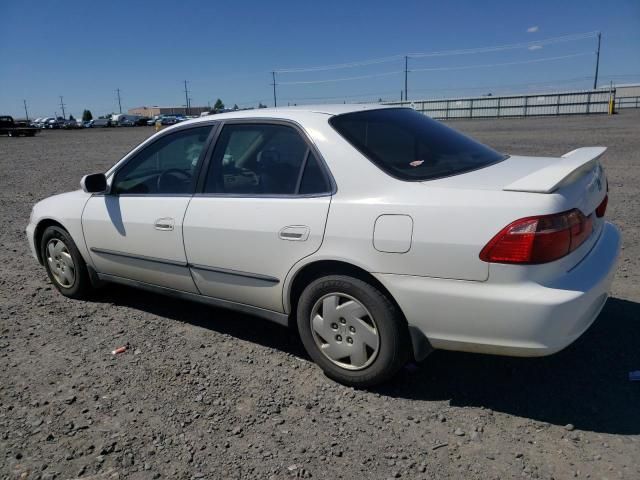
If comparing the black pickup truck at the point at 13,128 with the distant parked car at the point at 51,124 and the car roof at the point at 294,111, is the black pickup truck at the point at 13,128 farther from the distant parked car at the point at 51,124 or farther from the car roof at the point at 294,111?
the car roof at the point at 294,111

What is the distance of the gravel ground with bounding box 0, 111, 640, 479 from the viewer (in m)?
2.51

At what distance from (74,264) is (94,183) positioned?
86 cm

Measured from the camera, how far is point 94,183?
413cm

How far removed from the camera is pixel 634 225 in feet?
→ 20.6

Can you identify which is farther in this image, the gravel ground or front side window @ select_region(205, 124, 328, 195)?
front side window @ select_region(205, 124, 328, 195)

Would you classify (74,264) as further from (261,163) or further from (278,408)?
(278,408)

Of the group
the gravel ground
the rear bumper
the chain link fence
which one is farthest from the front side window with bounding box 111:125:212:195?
the chain link fence

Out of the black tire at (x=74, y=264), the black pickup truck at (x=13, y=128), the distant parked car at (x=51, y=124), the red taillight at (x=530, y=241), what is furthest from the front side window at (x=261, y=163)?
the distant parked car at (x=51, y=124)

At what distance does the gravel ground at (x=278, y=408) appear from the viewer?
251 cm

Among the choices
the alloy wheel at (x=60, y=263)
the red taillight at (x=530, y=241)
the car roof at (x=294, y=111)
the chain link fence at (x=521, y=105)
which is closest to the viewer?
the red taillight at (x=530, y=241)

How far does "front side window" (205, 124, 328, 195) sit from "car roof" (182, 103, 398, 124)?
0.26ft

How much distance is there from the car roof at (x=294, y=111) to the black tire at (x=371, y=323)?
3.58ft

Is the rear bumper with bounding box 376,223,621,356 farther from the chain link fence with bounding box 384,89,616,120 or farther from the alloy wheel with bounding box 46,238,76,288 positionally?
the chain link fence with bounding box 384,89,616,120

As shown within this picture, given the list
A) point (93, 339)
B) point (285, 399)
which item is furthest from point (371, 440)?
point (93, 339)
